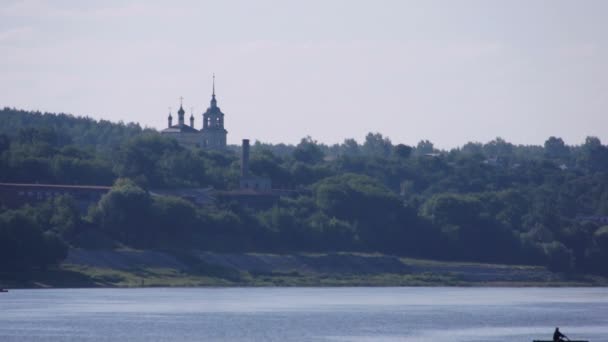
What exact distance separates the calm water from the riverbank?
3573 millimetres

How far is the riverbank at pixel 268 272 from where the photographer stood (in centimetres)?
15150

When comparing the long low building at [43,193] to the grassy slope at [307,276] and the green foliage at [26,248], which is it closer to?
the grassy slope at [307,276]

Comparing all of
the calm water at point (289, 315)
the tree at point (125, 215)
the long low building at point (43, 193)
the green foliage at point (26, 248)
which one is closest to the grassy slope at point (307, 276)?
the green foliage at point (26, 248)

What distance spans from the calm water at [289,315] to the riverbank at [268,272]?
141 inches

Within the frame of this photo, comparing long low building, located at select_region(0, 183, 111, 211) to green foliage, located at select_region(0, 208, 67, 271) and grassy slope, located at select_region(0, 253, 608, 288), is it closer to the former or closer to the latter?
grassy slope, located at select_region(0, 253, 608, 288)

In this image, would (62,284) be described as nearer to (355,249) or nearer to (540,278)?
(355,249)

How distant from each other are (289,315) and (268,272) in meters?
48.1

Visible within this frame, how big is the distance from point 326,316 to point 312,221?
67662 mm

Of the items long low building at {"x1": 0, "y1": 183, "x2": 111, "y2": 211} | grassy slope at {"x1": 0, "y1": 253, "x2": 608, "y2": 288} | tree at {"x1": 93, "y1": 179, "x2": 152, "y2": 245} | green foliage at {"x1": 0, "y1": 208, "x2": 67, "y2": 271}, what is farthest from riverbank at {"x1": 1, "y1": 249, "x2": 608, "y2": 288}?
long low building at {"x1": 0, "y1": 183, "x2": 111, "y2": 211}

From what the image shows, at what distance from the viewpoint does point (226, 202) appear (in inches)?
7653

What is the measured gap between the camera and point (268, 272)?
16738 centimetres

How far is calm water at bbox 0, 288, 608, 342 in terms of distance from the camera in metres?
104

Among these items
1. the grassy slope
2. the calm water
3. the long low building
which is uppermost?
the long low building

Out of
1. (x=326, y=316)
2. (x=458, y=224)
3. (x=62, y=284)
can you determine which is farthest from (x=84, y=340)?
(x=458, y=224)
